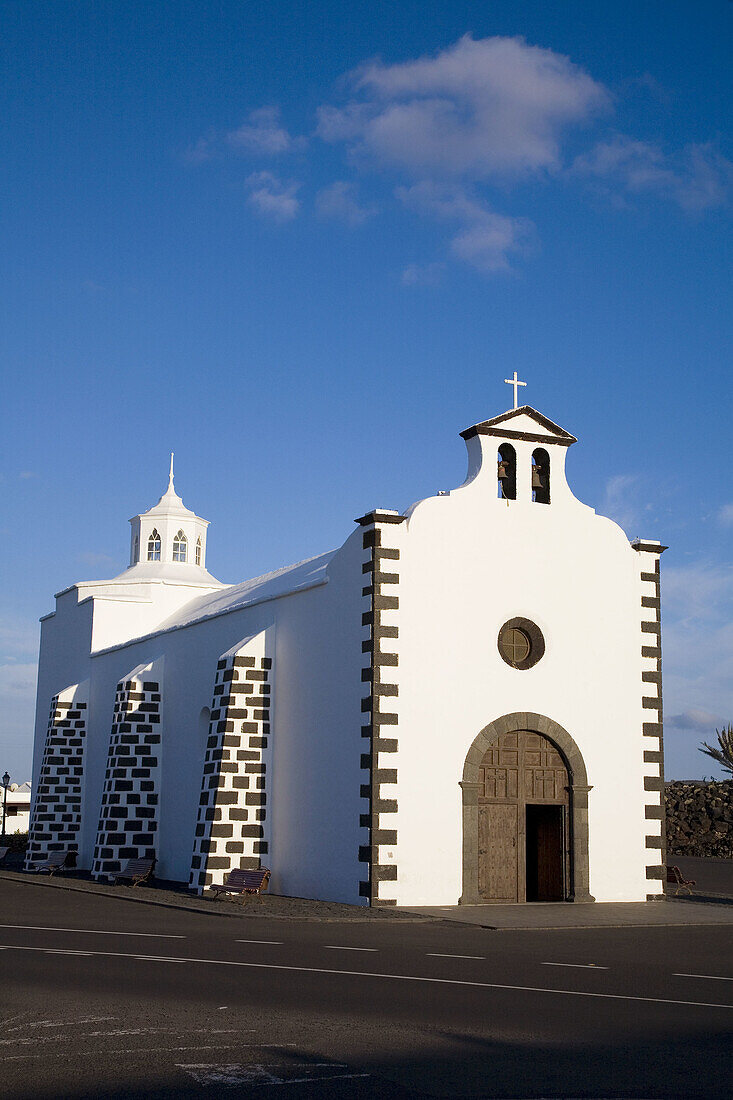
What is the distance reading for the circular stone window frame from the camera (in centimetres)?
2170

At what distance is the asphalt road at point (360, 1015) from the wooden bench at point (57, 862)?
14.9 meters

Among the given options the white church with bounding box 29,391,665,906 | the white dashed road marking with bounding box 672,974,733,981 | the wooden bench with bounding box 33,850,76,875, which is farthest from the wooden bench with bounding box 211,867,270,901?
the white dashed road marking with bounding box 672,974,733,981

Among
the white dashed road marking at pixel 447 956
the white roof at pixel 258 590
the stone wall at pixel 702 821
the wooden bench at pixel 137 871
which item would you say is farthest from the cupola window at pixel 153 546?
the white dashed road marking at pixel 447 956

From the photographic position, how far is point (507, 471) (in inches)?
885

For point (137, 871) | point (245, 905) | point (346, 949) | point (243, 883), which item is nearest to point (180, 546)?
point (137, 871)

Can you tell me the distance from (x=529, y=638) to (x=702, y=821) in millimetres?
15402

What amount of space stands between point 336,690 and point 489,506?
429cm

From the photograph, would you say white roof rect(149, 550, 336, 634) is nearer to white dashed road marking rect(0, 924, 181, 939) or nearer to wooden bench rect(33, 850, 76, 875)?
wooden bench rect(33, 850, 76, 875)

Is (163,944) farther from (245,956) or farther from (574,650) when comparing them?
(574,650)

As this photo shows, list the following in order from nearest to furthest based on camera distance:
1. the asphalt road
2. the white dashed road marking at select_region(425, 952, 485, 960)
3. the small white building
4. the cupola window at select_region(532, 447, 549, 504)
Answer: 1. the asphalt road
2. the white dashed road marking at select_region(425, 952, 485, 960)
3. the cupola window at select_region(532, 447, 549, 504)
4. the small white building

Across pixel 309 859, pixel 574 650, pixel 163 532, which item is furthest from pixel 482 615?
pixel 163 532

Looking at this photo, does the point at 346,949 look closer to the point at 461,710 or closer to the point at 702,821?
the point at 461,710

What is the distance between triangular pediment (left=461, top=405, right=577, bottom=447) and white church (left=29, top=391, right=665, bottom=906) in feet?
0.14

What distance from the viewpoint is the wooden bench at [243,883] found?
20.9m
